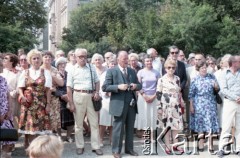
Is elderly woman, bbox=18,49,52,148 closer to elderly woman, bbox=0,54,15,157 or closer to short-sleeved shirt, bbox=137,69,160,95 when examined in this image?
elderly woman, bbox=0,54,15,157

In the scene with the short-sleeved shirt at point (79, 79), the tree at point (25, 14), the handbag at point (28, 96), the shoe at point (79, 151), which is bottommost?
the shoe at point (79, 151)

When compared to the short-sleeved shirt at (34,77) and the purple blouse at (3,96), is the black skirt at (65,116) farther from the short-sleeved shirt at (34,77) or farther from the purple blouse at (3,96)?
the purple blouse at (3,96)

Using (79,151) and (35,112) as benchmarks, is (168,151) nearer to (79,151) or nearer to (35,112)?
(79,151)

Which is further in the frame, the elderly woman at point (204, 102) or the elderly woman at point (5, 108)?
the elderly woman at point (204, 102)

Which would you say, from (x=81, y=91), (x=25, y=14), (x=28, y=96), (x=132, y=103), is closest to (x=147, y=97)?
(x=132, y=103)

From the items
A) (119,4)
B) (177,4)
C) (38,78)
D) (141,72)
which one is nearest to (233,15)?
(177,4)

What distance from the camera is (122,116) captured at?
25.4 ft

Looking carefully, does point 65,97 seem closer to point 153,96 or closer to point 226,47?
point 153,96

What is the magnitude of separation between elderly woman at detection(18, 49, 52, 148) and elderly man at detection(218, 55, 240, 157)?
10.7 feet

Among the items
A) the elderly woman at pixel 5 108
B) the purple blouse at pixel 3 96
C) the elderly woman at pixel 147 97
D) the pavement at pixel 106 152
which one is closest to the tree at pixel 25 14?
the elderly woman at pixel 147 97

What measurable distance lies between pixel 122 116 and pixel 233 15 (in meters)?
33.6

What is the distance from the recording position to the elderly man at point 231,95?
7.79 m

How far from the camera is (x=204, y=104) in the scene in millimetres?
8305

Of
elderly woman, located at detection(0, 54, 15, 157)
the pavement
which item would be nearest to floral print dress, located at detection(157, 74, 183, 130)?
the pavement
